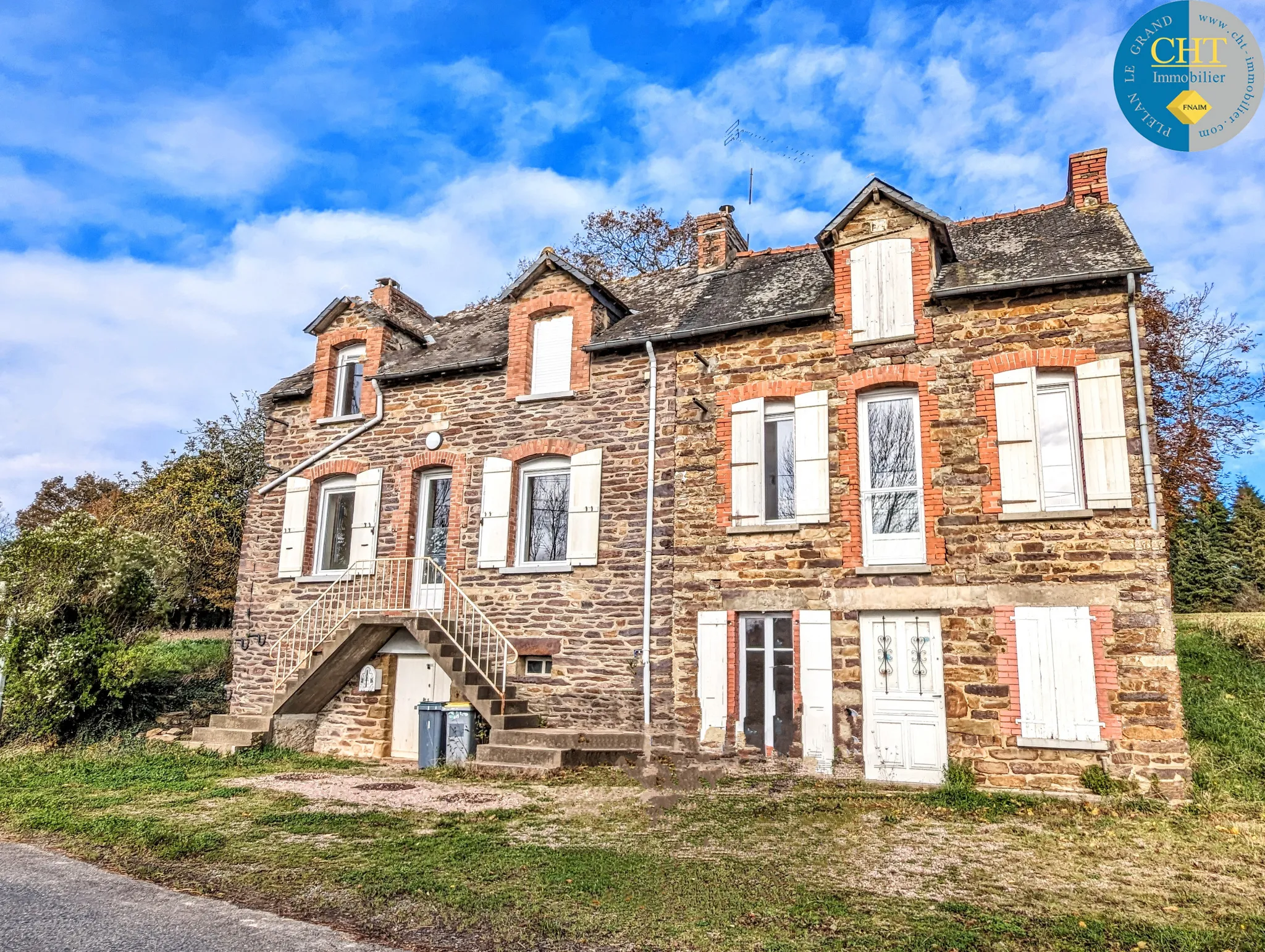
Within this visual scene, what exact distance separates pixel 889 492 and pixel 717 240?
586 cm

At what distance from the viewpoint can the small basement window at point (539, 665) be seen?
1242 cm

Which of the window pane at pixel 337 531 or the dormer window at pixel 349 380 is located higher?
the dormer window at pixel 349 380

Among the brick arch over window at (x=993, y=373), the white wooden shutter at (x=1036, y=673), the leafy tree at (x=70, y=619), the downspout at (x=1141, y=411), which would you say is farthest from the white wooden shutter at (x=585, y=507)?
the leafy tree at (x=70, y=619)

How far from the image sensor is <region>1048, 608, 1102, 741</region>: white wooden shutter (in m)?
9.25

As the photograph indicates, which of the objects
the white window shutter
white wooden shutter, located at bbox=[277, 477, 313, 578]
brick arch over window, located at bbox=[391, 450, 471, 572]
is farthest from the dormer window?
the white window shutter

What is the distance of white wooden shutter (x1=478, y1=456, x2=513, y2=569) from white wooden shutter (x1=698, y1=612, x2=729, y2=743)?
3410mm

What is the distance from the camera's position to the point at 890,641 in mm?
10422

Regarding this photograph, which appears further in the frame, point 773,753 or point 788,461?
point 788,461

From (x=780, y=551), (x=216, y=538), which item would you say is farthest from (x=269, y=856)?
(x=216, y=538)

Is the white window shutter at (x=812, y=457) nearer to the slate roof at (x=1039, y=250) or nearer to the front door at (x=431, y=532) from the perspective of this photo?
the slate roof at (x=1039, y=250)

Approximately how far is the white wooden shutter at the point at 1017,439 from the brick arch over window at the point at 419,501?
7701 millimetres

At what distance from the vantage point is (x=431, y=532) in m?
14.2

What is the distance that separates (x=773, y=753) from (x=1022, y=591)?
3.50m

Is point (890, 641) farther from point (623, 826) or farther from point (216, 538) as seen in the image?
point (216, 538)
